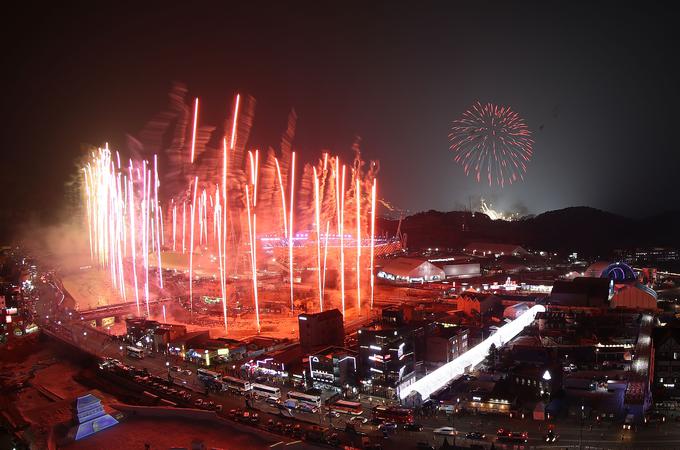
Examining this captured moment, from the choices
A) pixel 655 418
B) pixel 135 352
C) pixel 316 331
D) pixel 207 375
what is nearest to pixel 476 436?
pixel 655 418

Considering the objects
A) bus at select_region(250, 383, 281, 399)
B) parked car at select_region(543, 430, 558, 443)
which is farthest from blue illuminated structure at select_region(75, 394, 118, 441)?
parked car at select_region(543, 430, 558, 443)

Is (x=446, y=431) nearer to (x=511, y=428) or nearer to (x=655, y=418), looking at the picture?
(x=511, y=428)

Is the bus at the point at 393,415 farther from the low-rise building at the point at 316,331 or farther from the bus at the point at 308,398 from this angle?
the low-rise building at the point at 316,331

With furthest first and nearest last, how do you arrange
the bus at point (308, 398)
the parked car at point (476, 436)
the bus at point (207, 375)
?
the bus at point (207, 375), the bus at point (308, 398), the parked car at point (476, 436)

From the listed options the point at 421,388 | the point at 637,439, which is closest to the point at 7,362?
the point at 421,388

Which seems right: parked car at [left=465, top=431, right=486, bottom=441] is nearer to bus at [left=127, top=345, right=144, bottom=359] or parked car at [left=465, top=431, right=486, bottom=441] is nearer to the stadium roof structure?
bus at [left=127, top=345, right=144, bottom=359]

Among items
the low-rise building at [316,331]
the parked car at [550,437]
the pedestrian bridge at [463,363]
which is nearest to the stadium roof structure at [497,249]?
the pedestrian bridge at [463,363]
